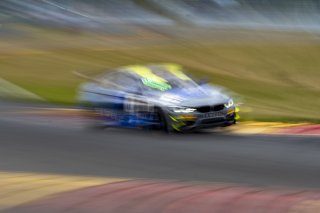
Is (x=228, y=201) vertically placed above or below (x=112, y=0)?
below

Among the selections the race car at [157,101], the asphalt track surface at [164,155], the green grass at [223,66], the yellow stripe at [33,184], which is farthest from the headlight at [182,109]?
the green grass at [223,66]

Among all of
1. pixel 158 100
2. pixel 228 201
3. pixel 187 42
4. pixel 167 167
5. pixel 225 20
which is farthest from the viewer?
pixel 225 20

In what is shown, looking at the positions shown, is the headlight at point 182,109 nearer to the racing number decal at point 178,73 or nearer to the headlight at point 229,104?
the headlight at point 229,104

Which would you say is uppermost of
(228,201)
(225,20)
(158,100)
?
(225,20)

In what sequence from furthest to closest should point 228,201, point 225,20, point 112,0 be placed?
point 112,0
point 225,20
point 228,201

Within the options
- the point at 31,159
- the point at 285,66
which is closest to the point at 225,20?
the point at 285,66

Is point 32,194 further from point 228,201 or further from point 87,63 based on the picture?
point 87,63

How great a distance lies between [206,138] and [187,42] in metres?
21.8

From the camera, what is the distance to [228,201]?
6387 millimetres

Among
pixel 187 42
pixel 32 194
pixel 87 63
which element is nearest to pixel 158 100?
pixel 32 194

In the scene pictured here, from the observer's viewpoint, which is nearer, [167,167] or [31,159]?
[167,167]

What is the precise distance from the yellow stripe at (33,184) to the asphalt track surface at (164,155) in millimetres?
355

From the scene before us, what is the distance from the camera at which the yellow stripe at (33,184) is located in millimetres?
6559

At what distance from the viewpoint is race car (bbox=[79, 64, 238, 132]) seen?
36.8 ft
